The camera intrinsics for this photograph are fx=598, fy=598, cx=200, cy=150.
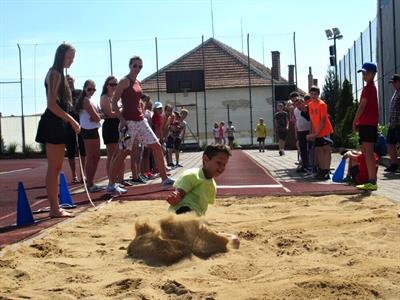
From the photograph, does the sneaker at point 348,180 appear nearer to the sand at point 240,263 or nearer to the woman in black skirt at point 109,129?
the sand at point 240,263

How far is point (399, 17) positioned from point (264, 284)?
17652 millimetres

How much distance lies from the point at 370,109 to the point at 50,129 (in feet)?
14.5

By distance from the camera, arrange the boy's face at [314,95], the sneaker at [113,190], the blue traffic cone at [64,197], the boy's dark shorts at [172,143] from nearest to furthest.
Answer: the blue traffic cone at [64,197], the sneaker at [113,190], the boy's face at [314,95], the boy's dark shorts at [172,143]

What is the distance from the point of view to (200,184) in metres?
5.30

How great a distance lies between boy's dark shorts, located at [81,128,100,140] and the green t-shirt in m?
4.36

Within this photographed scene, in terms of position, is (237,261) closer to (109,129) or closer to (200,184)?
(200,184)

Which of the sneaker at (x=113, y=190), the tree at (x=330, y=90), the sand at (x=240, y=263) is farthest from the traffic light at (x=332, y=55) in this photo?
the sand at (x=240, y=263)

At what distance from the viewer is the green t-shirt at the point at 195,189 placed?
524 centimetres

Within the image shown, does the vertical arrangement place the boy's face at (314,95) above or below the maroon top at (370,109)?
above

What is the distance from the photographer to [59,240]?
5090 mm

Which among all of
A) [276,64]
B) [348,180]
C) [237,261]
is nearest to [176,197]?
[237,261]

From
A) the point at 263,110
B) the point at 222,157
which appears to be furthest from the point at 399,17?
the point at 263,110

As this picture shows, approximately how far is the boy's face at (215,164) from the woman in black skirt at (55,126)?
1.90m

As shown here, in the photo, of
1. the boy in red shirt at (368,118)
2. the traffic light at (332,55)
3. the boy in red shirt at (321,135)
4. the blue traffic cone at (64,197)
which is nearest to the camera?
the blue traffic cone at (64,197)
